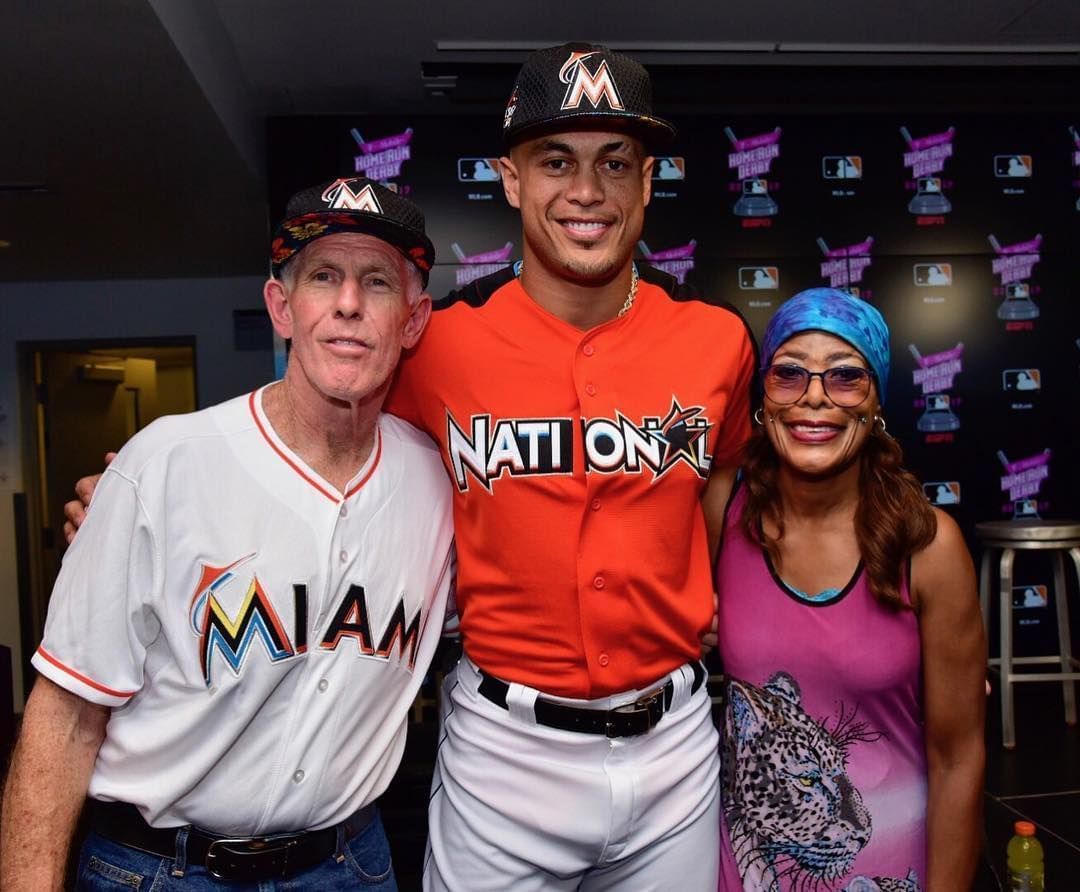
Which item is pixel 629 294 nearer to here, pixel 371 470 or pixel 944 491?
pixel 371 470

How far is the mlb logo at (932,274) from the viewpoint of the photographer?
477 cm

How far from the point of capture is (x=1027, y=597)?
189 inches

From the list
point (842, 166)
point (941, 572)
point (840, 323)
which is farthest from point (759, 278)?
point (941, 572)

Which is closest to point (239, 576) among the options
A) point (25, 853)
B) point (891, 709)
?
point (25, 853)

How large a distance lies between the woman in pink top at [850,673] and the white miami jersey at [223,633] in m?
0.61

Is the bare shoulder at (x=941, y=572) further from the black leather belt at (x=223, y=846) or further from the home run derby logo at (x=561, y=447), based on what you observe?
the black leather belt at (x=223, y=846)

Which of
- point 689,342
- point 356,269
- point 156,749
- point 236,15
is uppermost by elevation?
point 236,15

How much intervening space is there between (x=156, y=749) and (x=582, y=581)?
0.64m

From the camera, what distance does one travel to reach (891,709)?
1358 mm

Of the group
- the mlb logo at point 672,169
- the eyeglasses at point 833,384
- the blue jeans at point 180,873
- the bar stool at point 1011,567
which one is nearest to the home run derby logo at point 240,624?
the blue jeans at point 180,873

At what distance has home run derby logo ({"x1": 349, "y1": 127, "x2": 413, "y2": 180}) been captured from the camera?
4531 mm

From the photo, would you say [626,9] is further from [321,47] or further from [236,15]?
[236,15]

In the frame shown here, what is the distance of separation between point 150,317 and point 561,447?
660 centimetres

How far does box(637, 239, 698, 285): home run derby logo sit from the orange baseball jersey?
3217mm
